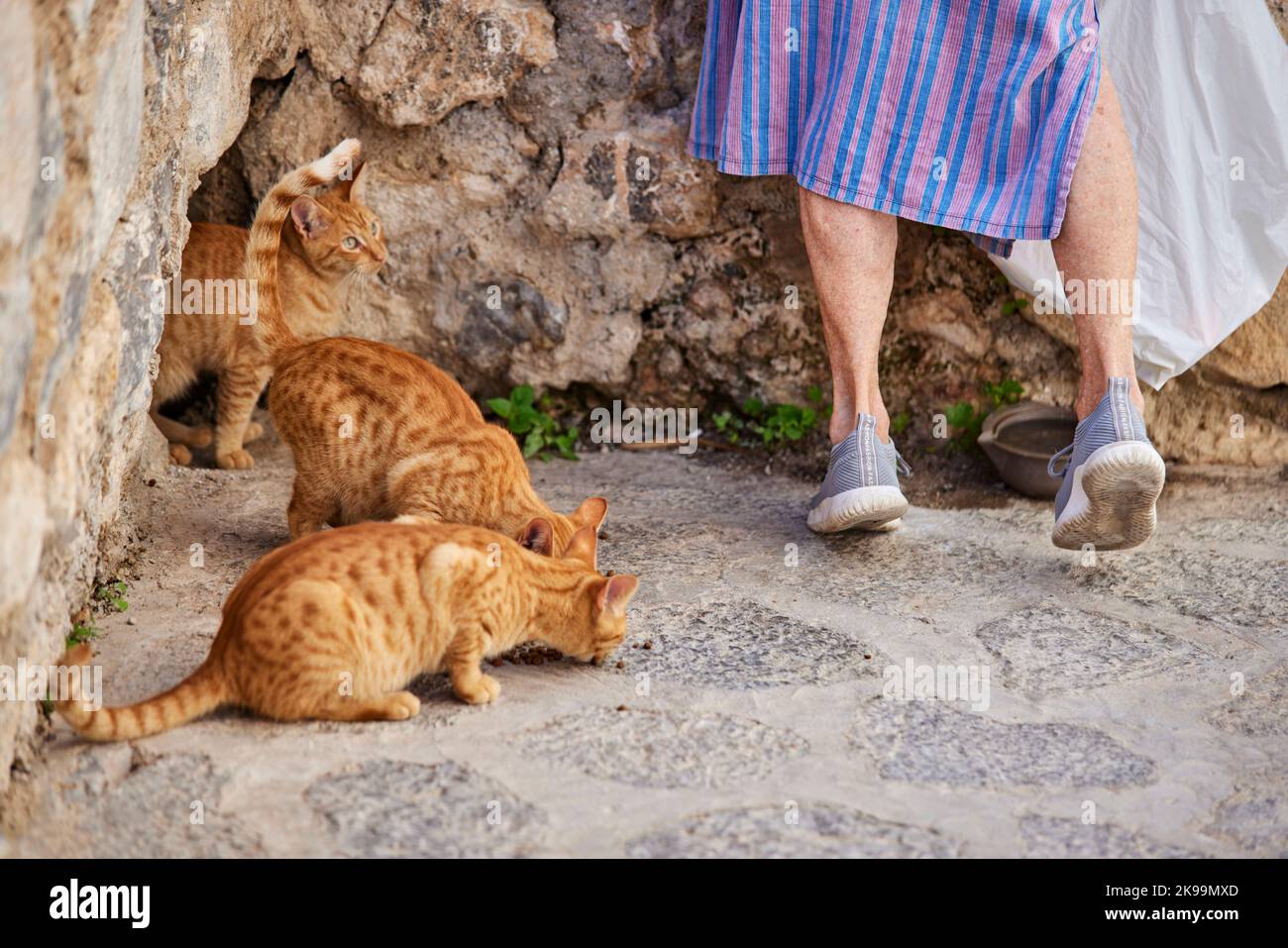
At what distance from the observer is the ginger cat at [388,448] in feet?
11.2

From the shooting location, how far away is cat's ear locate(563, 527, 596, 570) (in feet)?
10.2

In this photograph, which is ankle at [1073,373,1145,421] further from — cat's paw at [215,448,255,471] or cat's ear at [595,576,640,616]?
cat's paw at [215,448,255,471]

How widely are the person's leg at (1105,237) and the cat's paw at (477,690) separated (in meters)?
1.76

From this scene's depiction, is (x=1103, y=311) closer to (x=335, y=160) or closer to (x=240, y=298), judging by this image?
(x=335, y=160)

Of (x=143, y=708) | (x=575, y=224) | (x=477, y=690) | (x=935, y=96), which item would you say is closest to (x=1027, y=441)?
(x=935, y=96)

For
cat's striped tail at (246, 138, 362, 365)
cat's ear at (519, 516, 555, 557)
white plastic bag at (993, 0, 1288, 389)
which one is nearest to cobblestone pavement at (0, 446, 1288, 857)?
cat's ear at (519, 516, 555, 557)

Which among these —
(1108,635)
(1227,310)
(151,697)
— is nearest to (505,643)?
(151,697)

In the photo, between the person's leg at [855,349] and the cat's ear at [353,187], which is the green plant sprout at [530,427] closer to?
the cat's ear at [353,187]

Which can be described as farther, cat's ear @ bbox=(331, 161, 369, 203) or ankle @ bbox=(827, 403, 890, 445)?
cat's ear @ bbox=(331, 161, 369, 203)

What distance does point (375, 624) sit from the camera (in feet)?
8.76

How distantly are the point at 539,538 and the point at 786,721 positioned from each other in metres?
0.74

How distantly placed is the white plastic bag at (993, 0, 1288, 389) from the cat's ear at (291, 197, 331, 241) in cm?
212

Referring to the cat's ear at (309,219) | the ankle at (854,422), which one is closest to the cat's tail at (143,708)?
the ankle at (854,422)

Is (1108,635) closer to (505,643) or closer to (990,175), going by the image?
(990,175)
